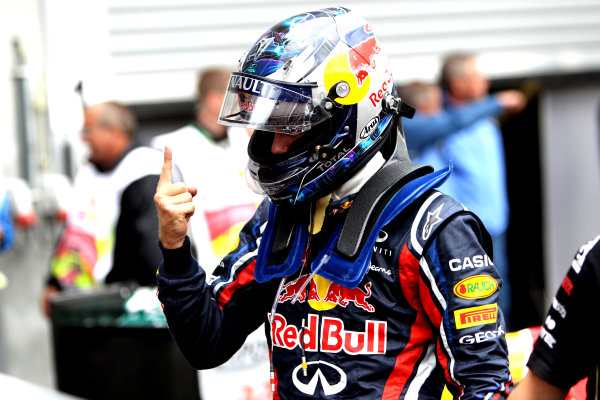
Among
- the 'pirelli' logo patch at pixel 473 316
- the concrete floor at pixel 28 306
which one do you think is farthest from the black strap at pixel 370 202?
the concrete floor at pixel 28 306

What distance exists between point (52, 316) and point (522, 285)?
4272 mm

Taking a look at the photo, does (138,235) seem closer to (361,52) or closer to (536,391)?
(361,52)

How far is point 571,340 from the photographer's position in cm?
185

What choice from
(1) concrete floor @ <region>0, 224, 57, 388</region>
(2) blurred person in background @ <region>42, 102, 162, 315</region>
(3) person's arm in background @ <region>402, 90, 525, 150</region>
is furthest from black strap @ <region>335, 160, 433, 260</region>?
(1) concrete floor @ <region>0, 224, 57, 388</region>

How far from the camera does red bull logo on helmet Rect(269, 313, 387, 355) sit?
2.08m

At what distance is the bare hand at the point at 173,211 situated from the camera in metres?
2.14

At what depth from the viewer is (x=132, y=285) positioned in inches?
177

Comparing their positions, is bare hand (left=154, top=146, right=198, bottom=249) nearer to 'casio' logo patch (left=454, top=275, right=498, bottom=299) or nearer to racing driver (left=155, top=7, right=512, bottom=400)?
racing driver (left=155, top=7, right=512, bottom=400)

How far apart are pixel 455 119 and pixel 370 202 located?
11.0 feet

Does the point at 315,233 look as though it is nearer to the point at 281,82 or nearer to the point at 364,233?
the point at 364,233

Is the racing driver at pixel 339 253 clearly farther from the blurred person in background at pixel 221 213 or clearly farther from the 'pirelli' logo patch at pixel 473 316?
the blurred person in background at pixel 221 213

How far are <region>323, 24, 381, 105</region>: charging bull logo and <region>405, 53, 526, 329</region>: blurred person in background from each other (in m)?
3.12

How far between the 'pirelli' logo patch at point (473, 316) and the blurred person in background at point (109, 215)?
2.37 metres

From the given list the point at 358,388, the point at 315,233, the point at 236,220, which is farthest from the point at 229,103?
the point at 236,220
